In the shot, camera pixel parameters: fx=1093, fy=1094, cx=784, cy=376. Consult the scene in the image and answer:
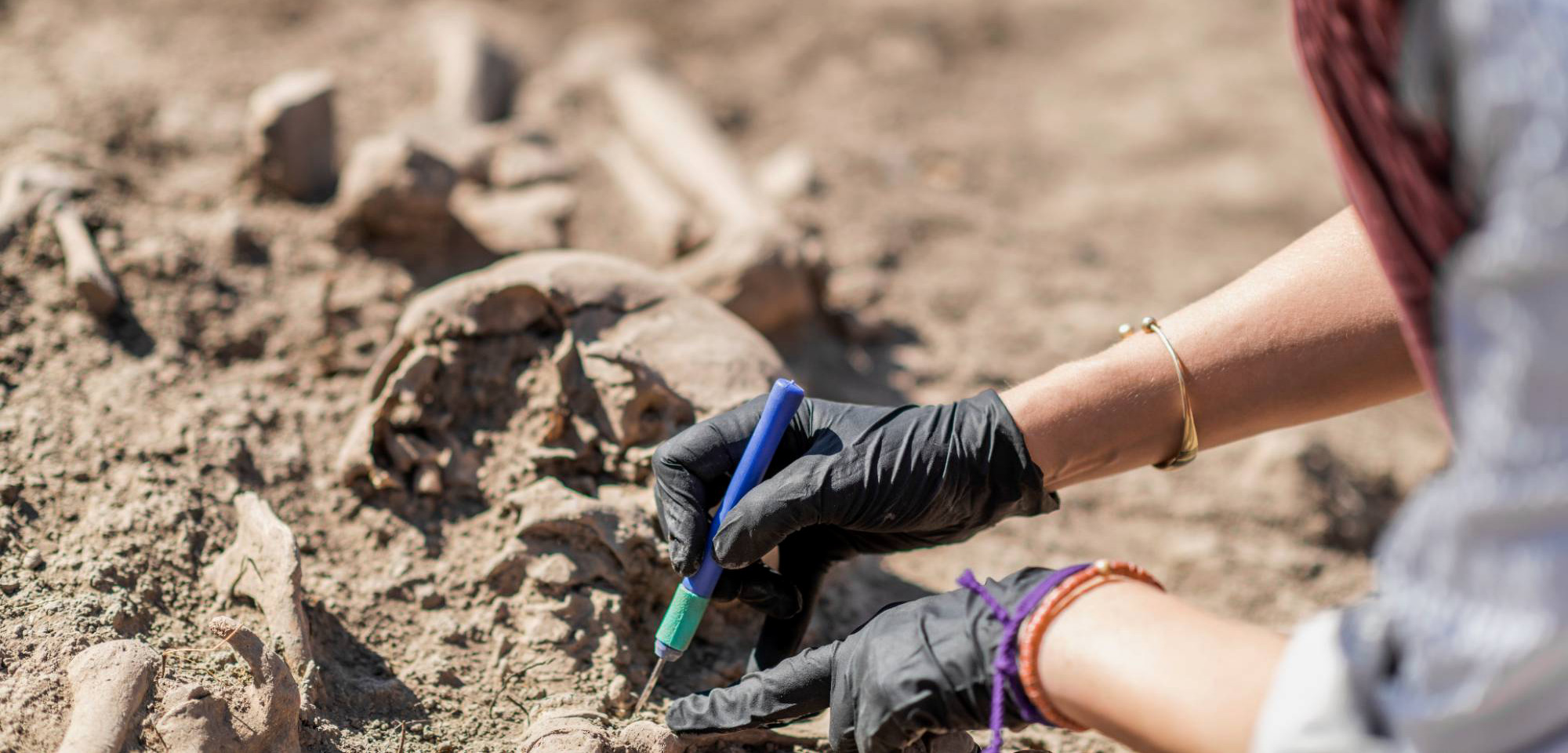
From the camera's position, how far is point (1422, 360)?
1264 millimetres

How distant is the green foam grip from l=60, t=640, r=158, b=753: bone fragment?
2.51 feet

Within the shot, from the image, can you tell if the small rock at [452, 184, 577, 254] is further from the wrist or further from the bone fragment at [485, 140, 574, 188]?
the wrist

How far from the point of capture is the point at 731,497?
1.76 metres

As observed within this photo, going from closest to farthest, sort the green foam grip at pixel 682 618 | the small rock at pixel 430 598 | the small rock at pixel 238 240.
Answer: the green foam grip at pixel 682 618 < the small rock at pixel 430 598 < the small rock at pixel 238 240

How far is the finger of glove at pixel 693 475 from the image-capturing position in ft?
5.74

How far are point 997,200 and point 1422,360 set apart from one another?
10.2ft

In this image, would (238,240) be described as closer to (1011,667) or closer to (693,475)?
(693,475)

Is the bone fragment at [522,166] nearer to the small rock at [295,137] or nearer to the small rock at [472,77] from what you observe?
the small rock at [472,77]

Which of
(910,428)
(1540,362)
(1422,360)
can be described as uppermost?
(1540,362)

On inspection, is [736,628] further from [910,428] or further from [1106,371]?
[1106,371]

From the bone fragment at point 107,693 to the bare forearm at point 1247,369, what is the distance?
140 cm

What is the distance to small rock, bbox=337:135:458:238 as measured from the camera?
111 inches

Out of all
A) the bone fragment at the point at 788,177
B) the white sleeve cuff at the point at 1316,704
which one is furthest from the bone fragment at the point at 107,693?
the bone fragment at the point at 788,177

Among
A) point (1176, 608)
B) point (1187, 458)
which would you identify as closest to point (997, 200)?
point (1187, 458)
